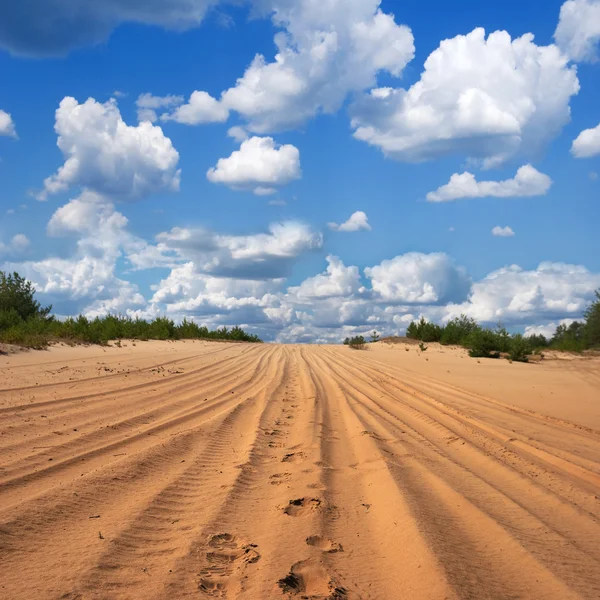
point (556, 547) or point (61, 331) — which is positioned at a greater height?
point (61, 331)

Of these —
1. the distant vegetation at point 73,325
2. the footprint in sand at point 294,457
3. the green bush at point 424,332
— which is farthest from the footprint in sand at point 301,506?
the green bush at point 424,332

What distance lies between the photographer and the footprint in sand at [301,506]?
3399 mm

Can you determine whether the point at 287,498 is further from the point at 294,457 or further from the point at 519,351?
the point at 519,351

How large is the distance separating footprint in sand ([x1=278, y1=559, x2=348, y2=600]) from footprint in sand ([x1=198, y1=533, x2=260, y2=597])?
0.74ft

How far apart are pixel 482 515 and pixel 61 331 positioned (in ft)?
52.0

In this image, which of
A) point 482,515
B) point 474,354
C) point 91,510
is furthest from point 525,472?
point 474,354

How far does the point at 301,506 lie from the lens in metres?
3.52

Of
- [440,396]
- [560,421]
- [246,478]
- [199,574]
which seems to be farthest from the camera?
[440,396]

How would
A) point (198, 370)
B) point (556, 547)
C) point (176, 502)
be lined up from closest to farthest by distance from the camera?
point (556, 547), point (176, 502), point (198, 370)

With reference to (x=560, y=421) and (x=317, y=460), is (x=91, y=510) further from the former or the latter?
(x=560, y=421)

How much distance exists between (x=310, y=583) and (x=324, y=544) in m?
0.44

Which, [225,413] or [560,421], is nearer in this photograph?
[225,413]

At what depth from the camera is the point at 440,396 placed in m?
9.21

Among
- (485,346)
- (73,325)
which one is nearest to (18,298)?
(73,325)
